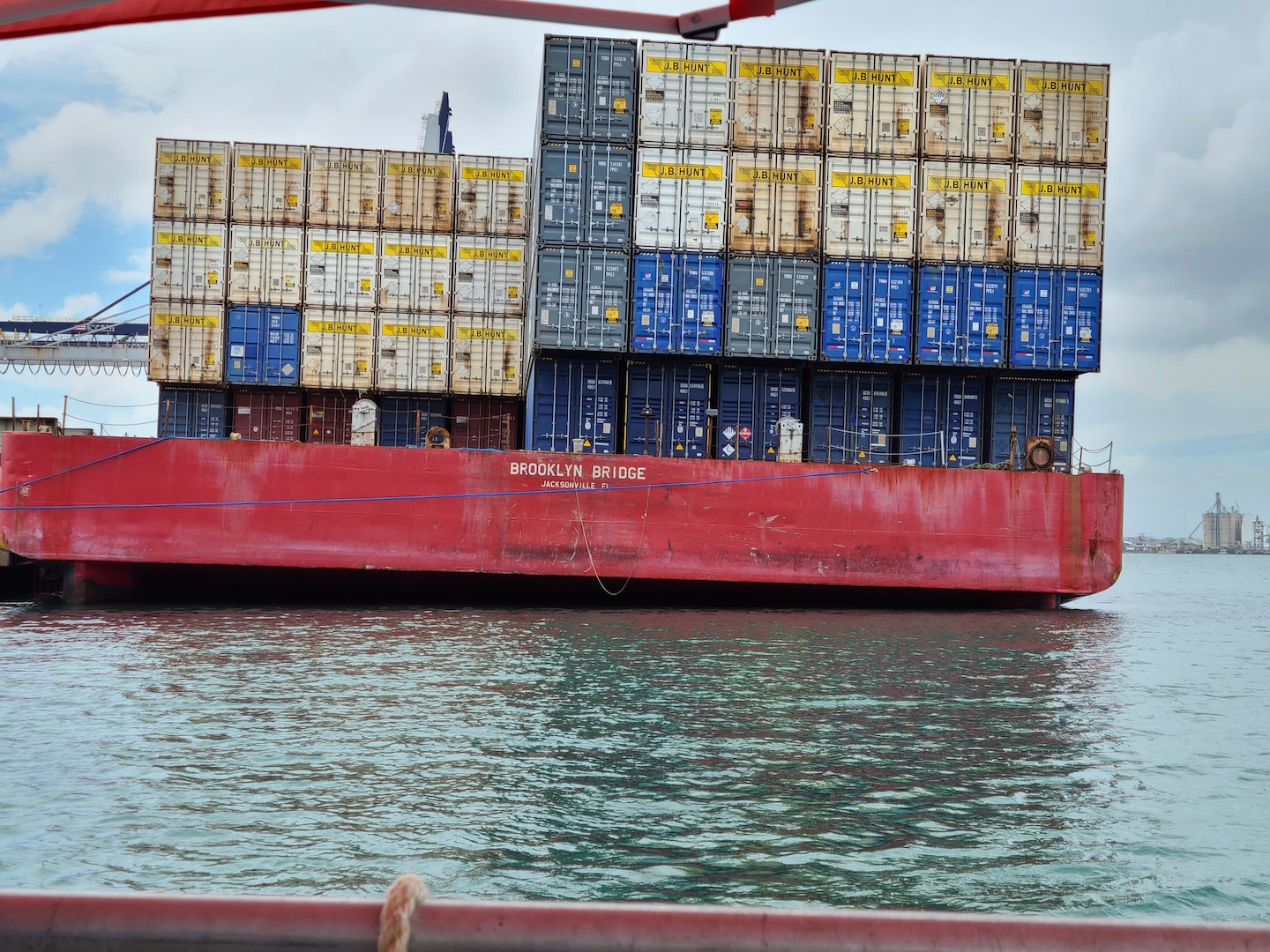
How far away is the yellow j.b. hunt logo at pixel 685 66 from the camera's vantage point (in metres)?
25.0

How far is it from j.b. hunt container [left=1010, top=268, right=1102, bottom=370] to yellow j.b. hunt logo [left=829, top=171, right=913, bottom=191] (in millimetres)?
3483

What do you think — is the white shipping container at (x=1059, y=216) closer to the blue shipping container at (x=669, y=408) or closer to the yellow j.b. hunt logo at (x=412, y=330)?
the blue shipping container at (x=669, y=408)

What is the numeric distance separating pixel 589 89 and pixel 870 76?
6628mm

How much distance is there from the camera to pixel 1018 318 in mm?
24766

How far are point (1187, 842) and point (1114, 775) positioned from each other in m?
1.85

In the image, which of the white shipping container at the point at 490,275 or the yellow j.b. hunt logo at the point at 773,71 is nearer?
the yellow j.b. hunt logo at the point at 773,71

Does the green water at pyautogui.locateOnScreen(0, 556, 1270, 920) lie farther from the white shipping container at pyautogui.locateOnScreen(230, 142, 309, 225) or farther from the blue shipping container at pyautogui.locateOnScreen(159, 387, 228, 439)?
the white shipping container at pyautogui.locateOnScreen(230, 142, 309, 225)

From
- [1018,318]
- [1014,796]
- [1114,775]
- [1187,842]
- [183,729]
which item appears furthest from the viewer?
[1018,318]

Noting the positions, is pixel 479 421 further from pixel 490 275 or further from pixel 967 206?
pixel 967 206

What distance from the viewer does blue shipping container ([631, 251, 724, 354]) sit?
24203mm

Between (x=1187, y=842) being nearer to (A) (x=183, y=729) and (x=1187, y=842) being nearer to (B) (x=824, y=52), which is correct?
(A) (x=183, y=729)

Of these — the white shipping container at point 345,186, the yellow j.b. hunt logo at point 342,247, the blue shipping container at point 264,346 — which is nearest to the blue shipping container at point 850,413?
the yellow j.b. hunt logo at point 342,247

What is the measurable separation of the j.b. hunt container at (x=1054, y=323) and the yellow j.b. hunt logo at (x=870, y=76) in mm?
5372

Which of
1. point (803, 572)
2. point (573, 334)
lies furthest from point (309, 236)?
point (803, 572)
